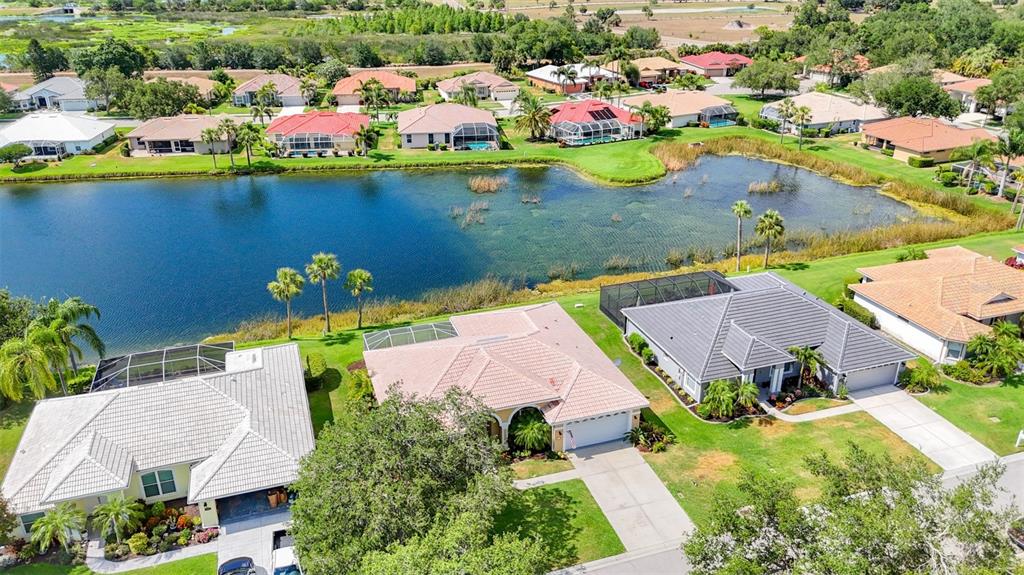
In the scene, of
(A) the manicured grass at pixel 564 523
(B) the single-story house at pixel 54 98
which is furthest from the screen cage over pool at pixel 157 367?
(B) the single-story house at pixel 54 98

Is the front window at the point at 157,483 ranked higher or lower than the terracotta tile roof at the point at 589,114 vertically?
lower

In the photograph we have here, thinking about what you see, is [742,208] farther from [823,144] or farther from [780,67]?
[780,67]

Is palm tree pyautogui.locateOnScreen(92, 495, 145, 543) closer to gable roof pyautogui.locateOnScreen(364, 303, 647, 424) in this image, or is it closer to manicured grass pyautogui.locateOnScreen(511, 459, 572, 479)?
gable roof pyautogui.locateOnScreen(364, 303, 647, 424)

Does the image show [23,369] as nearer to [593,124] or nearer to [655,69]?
[593,124]

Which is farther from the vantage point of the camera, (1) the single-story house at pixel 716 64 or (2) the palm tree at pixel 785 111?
(1) the single-story house at pixel 716 64

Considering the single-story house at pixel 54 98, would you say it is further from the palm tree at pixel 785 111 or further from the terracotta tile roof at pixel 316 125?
the palm tree at pixel 785 111

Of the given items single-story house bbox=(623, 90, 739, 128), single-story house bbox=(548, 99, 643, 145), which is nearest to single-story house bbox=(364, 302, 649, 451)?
single-story house bbox=(548, 99, 643, 145)

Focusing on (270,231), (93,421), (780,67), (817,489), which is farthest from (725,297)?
(780,67)
